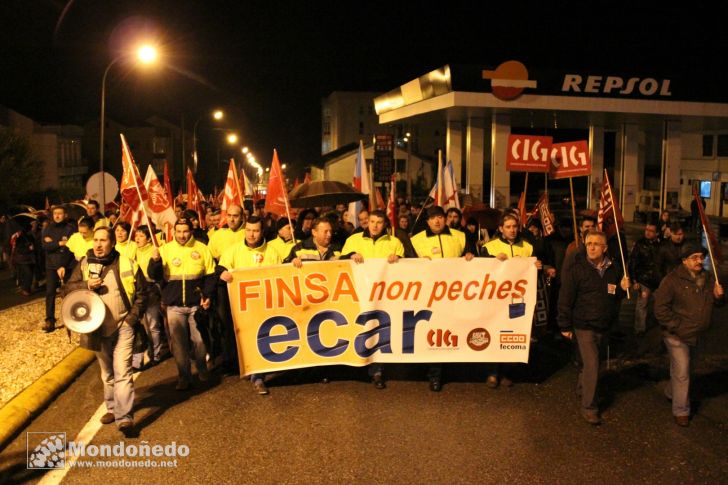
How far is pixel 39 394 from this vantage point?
6910 millimetres

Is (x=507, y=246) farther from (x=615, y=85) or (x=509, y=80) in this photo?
(x=615, y=85)

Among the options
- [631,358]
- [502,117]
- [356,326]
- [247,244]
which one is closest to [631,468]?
[356,326]

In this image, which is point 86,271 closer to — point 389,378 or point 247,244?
point 247,244

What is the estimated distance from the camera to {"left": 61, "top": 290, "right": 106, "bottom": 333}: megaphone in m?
5.75

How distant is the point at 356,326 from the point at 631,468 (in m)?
2.96

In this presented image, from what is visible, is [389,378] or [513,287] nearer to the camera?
[513,287]

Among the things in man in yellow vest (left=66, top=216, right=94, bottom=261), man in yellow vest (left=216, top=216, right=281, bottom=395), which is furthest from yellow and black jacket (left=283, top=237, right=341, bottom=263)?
man in yellow vest (left=66, top=216, right=94, bottom=261)

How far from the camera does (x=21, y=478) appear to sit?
16.5 feet

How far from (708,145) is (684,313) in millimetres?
40558

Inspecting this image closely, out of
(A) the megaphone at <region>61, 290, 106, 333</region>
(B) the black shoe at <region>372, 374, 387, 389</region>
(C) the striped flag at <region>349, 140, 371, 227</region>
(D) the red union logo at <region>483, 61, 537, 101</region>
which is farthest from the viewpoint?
(D) the red union logo at <region>483, 61, 537, 101</region>

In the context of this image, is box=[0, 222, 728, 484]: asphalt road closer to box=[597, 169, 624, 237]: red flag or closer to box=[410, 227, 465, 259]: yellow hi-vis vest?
A: box=[410, 227, 465, 259]: yellow hi-vis vest

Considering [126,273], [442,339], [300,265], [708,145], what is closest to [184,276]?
[126,273]

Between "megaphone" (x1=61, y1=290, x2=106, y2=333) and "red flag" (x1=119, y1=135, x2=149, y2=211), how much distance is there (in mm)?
1725

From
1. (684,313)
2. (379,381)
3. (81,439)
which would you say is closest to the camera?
(81,439)
